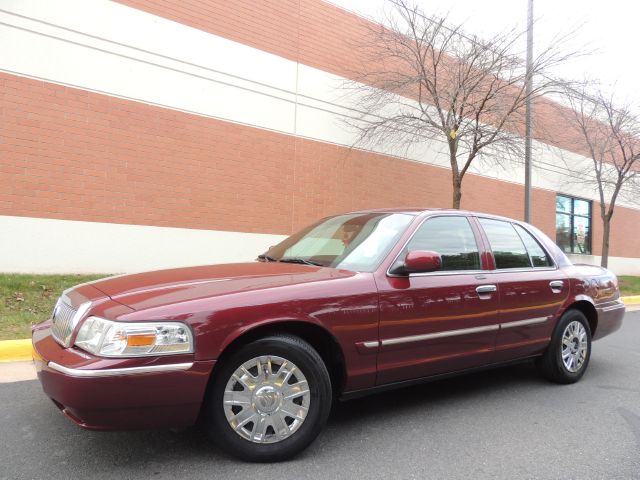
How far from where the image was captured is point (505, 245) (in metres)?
4.54

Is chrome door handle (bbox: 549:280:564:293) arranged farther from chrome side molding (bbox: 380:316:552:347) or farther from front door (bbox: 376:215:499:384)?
front door (bbox: 376:215:499:384)

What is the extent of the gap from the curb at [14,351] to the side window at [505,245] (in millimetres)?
4725

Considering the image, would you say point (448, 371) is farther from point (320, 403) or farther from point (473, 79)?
point (473, 79)

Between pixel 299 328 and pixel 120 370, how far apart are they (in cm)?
106

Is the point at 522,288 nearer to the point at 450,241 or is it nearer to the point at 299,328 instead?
the point at 450,241

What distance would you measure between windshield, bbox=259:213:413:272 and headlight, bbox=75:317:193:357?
4.27 feet

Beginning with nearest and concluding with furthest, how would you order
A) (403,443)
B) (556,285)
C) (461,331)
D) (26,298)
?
(403,443) → (461,331) → (556,285) → (26,298)

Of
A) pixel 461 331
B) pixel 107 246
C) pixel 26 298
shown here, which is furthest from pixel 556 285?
pixel 107 246

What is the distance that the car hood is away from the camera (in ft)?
9.48

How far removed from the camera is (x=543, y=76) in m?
11.6

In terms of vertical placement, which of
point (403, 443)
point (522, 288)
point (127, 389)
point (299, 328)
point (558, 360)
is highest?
point (522, 288)

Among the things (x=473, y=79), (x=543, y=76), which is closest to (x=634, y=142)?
(x=543, y=76)

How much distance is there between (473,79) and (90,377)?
10.7 metres

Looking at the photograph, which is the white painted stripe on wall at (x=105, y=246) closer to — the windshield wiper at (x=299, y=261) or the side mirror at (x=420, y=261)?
the windshield wiper at (x=299, y=261)
